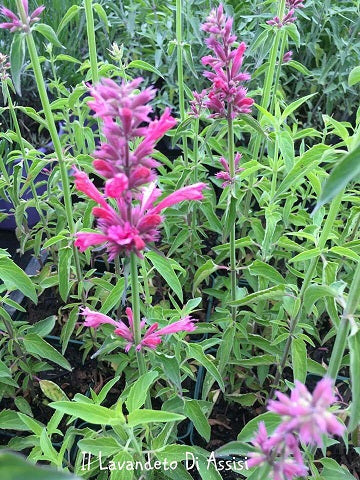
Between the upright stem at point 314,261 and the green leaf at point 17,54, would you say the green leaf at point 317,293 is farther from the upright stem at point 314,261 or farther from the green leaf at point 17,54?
the green leaf at point 17,54

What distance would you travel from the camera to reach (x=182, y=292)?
54.2 inches

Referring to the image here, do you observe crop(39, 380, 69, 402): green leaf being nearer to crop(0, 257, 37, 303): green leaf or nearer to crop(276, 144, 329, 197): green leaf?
crop(0, 257, 37, 303): green leaf

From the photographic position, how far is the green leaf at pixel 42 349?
52.9 inches

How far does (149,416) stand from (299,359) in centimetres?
45

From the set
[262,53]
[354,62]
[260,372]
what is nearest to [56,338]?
[260,372]

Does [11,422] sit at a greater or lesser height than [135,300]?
lesser

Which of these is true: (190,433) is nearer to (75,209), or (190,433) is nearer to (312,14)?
(75,209)

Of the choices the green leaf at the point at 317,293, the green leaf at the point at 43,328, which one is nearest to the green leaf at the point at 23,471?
the green leaf at the point at 317,293

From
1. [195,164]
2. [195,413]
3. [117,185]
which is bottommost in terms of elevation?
[195,413]

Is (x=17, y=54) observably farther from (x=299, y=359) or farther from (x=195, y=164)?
(x=299, y=359)

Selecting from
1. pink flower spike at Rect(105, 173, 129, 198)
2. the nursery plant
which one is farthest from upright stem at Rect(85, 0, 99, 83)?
pink flower spike at Rect(105, 173, 129, 198)

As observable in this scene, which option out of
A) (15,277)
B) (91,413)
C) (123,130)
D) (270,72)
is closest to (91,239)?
(123,130)

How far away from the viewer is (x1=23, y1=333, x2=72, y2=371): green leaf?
134cm

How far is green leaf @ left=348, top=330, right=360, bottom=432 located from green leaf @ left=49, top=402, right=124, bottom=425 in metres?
0.38
